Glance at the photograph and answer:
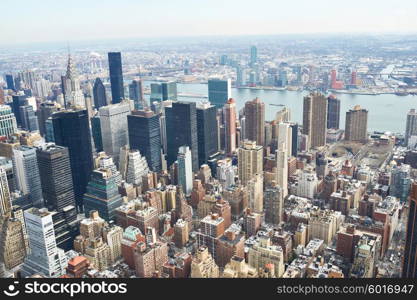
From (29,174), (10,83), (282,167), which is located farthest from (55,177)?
(10,83)

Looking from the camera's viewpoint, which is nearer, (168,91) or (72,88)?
(168,91)

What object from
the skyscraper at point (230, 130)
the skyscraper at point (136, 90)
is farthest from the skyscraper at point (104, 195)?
the skyscraper at point (136, 90)

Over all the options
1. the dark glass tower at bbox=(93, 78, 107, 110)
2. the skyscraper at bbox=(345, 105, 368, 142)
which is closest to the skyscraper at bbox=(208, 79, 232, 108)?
the dark glass tower at bbox=(93, 78, 107, 110)

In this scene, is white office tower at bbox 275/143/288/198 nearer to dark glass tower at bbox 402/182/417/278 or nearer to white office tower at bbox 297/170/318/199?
white office tower at bbox 297/170/318/199

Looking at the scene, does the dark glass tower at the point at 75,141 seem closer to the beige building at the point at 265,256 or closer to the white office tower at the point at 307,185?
the beige building at the point at 265,256

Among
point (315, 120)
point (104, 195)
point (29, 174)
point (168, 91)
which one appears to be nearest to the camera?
point (104, 195)

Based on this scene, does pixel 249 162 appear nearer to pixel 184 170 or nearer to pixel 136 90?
pixel 184 170

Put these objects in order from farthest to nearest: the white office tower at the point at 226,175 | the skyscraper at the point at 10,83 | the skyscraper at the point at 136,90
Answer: the skyscraper at the point at 136,90, the skyscraper at the point at 10,83, the white office tower at the point at 226,175
